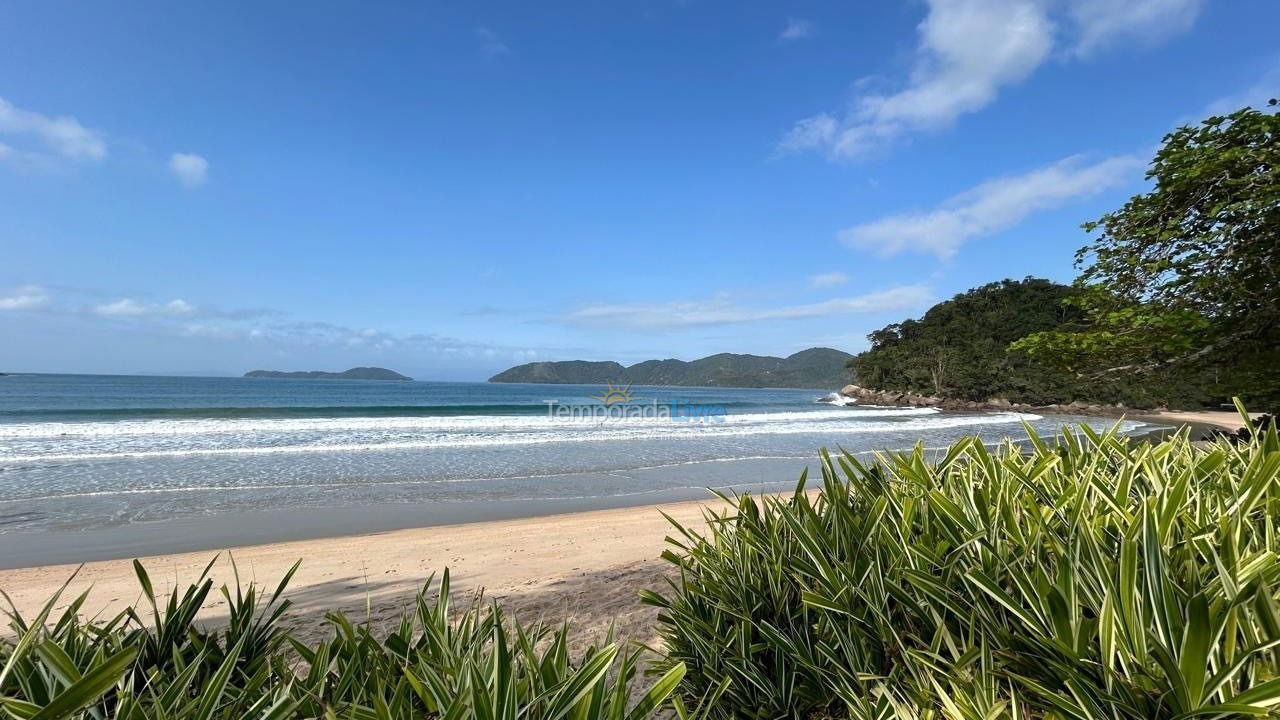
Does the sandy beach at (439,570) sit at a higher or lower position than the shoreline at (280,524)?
higher

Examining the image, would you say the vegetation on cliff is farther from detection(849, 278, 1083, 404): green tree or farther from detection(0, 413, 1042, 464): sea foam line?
detection(849, 278, 1083, 404): green tree

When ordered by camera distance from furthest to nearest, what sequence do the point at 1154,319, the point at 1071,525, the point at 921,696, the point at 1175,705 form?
the point at 1154,319 → the point at 1071,525 → the point at 921,696 → the point at 1175,705

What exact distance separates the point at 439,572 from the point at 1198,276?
368 inches

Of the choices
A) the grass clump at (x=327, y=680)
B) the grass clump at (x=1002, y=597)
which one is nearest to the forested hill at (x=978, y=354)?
the grass clump at (x=1002, y=597)

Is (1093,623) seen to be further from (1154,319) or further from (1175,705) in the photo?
(1154,319)

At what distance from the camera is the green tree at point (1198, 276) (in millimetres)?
Answer: 6133

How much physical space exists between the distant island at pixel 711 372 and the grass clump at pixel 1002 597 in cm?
13917

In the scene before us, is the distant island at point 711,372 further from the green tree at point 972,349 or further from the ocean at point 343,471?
the ocean at point 343,471

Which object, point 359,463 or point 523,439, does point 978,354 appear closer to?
point 523,439

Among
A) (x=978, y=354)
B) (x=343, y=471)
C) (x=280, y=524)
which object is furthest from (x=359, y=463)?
(x=978, y=354)

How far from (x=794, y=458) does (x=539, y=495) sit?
27.7 feet

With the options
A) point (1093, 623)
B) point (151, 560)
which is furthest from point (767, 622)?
point (151, 560)

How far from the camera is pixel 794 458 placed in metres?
16.4

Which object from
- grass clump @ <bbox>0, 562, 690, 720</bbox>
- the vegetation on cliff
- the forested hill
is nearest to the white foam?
the vegetation on cliff
